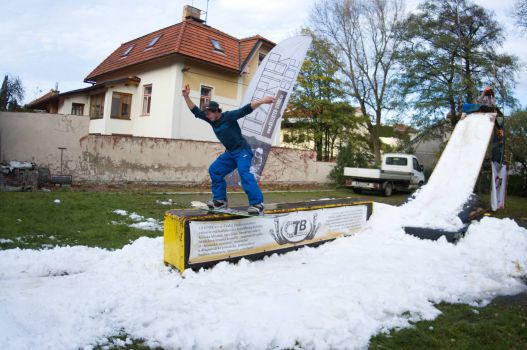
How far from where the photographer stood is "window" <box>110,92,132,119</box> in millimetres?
23484

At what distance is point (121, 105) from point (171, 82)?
397cm

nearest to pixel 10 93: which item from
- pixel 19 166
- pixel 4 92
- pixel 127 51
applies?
pixel 4 92

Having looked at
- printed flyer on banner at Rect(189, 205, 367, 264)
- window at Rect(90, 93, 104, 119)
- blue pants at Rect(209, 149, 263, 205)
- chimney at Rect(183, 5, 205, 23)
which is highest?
chimney at Rect(183, 5, 205, 23)

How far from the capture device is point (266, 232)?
20.9 feet

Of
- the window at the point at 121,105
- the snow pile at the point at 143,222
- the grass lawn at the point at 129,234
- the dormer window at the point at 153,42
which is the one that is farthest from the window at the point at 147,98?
the snow pile at the point at 143,222

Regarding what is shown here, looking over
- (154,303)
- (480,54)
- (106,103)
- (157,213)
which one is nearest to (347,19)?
(480,54)

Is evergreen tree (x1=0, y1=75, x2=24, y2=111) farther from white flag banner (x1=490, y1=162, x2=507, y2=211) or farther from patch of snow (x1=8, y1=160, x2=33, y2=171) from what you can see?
white flag banner (x1=490, y1=162, x2=507, y2=211)

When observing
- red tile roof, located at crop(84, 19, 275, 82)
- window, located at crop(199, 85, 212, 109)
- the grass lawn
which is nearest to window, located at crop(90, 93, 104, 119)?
red tile roof, located at crop(84, 19, 275, 82)

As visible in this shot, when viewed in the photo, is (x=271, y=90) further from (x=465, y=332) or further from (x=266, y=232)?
(x=465, y=332)

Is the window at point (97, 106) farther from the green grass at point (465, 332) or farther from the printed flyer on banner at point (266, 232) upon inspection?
the green grass at point (465, 332)

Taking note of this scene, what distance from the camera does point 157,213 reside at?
10.4m

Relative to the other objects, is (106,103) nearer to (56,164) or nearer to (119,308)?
(56,164)

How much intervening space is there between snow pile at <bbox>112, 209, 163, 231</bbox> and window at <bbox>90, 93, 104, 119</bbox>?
52.3 feet

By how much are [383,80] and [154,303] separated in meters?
33.9
